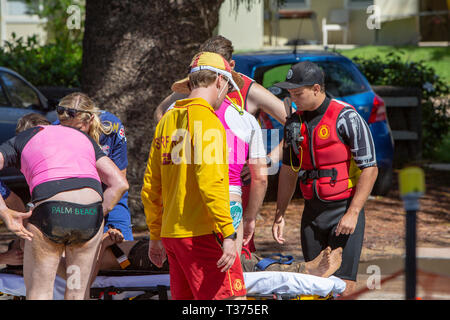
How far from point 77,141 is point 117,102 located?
4228 mm

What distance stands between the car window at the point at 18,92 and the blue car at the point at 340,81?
10.9ft

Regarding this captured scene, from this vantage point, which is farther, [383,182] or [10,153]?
[383,182]

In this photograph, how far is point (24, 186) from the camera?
1038 centimetres

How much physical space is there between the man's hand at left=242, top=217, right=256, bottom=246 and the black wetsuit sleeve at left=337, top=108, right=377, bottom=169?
2.63 feet

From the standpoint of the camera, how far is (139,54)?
857cm

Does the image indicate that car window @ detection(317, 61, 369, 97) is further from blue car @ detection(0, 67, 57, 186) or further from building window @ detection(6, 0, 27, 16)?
building window @ detection(6, 0, 27, 16)

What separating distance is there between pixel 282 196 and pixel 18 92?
6.58 meters

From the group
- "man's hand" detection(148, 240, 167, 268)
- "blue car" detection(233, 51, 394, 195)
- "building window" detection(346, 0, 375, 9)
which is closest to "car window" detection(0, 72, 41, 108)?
"blue car" detection(233, 51, 394, 195)

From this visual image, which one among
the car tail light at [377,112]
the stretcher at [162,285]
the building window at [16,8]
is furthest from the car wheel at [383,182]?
the building window at [16,8]

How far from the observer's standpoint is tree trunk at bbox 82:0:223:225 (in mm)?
8516

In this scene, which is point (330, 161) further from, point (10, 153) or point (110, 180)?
point (10, 153)

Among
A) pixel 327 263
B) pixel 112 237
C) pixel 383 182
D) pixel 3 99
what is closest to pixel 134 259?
pixel 112 237
